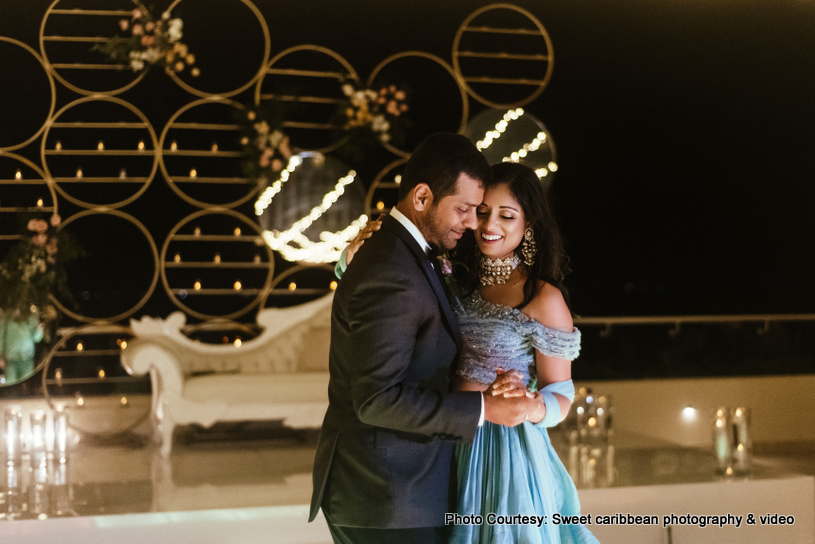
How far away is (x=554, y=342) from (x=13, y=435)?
393 cm

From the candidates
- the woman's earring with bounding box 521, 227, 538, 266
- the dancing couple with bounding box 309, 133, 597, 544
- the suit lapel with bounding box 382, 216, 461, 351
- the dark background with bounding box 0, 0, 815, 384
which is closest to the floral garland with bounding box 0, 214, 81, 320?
the dark background with bounding box 0, 0, 815, 384

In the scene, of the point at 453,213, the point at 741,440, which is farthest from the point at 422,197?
the point at 741,440

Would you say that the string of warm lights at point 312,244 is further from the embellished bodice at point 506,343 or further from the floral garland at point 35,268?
the embellished bodice at point 506,343

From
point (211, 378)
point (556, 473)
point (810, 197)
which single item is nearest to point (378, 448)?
point (556, 473)

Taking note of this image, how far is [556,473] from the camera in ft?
7.29

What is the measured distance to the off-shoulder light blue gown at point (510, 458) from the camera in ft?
Answer: 6.87

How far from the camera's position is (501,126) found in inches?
255

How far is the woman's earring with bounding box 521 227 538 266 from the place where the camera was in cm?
231

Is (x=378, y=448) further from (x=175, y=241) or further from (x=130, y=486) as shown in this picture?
(x=175, y=241)

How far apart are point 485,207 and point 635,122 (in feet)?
20.0

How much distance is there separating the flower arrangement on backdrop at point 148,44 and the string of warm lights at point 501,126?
7.38 ft

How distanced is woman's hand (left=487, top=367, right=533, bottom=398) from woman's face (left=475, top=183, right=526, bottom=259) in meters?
0.43

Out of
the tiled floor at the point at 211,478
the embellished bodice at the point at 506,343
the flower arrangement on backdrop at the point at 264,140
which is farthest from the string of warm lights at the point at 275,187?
the embellished bodice at the point at 506,343

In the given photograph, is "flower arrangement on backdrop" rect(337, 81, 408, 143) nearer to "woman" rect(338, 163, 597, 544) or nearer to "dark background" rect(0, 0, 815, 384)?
"dark background" rect(0, 0, 815, 384)
